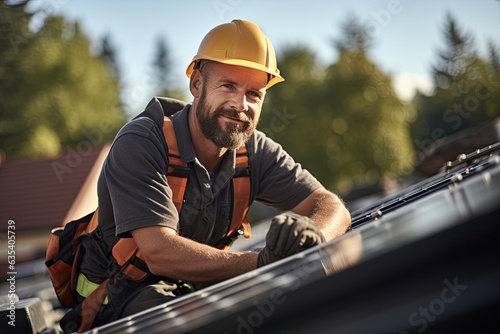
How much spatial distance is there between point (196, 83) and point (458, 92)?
3706cm

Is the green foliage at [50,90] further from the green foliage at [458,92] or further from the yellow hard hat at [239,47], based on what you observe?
the yellow hard hat at [239,47]

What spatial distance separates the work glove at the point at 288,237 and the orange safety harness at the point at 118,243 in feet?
2.69

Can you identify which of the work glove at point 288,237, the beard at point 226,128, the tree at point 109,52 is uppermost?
the tree at point 109,52

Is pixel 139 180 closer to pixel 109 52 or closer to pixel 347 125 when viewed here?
pixel 347 125

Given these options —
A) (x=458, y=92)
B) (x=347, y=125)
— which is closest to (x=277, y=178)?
(x=458, y=92)

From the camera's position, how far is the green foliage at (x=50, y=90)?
3331 centimetres

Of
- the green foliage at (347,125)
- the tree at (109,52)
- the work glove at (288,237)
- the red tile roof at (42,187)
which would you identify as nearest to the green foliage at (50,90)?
the red tile roof at (42,187)

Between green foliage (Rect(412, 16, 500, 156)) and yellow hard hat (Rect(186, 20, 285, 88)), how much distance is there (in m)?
19.9

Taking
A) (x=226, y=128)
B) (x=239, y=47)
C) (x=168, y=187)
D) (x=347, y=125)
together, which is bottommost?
(x=168, y=187)

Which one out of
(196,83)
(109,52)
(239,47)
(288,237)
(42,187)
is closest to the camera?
(288,237)

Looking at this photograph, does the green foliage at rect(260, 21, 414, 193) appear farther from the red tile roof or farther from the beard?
the beard

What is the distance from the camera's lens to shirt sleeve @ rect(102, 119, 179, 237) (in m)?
2.56

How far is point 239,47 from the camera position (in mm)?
2924

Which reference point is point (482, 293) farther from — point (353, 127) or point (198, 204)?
point (353, 127)
